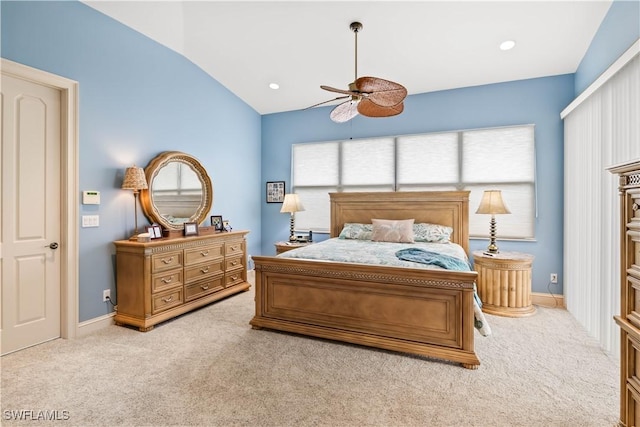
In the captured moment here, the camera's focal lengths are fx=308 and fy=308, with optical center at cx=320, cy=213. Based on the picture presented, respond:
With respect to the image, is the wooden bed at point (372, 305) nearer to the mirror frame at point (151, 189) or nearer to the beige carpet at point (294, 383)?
the beige carpet at point (294, 383)

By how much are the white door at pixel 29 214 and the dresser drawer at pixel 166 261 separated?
778 millimetres

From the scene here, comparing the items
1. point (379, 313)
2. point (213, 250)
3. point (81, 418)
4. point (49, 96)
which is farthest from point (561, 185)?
point (49, 96)

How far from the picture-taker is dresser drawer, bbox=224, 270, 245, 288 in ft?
13.4

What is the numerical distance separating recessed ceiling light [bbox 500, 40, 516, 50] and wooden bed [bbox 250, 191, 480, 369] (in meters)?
2.55

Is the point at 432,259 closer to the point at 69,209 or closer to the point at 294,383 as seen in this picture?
the point at 294,383

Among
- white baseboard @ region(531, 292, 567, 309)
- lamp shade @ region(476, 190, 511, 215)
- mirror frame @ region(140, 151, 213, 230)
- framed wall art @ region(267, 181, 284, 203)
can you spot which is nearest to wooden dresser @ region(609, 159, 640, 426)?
lamp shade @ region(476, 190, 511, 215)

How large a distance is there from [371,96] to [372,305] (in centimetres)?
176

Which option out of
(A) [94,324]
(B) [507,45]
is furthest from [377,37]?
(A) [94,324]

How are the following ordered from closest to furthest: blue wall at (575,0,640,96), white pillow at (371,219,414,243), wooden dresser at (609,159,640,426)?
1. wooden dresser at (609,159,640,426)
2. blue wall at (575,0,640,96)
3. white pillow at (371,219,414,243)

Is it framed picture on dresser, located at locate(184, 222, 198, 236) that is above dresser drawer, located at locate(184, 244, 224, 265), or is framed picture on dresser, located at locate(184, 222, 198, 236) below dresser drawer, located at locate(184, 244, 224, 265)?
above

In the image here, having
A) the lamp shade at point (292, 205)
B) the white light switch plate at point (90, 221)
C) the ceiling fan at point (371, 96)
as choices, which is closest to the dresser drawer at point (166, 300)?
the white light switch plate at point (90, 221)

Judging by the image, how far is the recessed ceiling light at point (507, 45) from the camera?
3.24 meters

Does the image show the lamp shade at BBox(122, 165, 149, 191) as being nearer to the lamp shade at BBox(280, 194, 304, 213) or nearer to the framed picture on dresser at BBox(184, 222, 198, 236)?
the framed picture on dresser at BBox(184, 222, 198, 236)

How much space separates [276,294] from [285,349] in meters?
0.53
